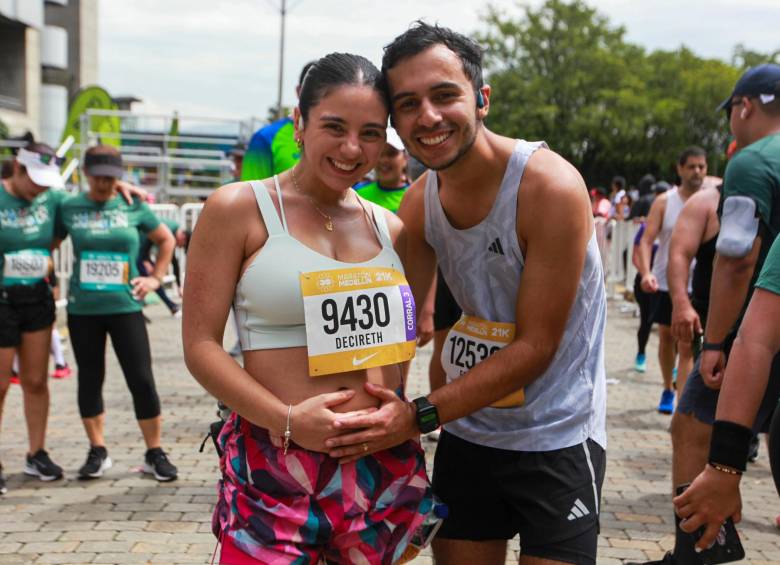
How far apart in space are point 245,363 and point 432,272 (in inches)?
30.0

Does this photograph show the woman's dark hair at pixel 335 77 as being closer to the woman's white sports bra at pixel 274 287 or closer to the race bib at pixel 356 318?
the woman's white sports bra at pixel 274 287

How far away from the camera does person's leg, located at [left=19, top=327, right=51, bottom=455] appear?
5.37 meters

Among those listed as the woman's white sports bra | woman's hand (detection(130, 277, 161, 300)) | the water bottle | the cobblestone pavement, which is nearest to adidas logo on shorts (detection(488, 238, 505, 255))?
the woman's white sports bra

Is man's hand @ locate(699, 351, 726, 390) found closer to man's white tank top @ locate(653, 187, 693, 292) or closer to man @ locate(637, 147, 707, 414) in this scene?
man @ locate(637, 147, 707, 414)

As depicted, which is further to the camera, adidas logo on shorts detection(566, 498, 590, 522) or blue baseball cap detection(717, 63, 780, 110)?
blue baseball cap detection(717, 63, 780, 110)

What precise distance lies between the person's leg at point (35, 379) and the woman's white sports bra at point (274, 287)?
11.7 ft

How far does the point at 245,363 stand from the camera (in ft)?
7.47

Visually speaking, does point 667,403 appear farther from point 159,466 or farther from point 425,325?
point 425,325

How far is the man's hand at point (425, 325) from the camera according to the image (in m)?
3.25

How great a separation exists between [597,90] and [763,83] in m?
46.5

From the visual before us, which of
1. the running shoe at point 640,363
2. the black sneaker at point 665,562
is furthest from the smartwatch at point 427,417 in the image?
the running shoe at point 640,363

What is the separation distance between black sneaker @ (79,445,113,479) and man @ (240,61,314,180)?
6.58 ft

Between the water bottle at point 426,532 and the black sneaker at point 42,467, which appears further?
the black sneaker at point 42,467

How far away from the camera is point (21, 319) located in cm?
530
